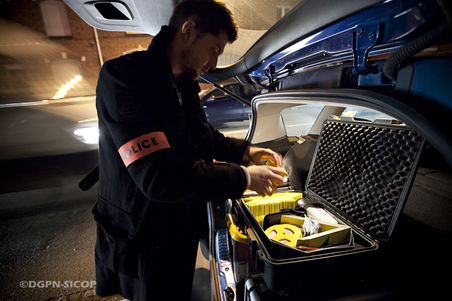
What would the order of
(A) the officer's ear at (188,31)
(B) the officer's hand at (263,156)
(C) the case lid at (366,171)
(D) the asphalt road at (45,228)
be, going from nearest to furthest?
1. (C) the case lid at (366,171)
2. (A) the officer's ear at (188,31)
3. (B) the officer's hand at (263,156)
4. (D) the asphalt road at (45,228)

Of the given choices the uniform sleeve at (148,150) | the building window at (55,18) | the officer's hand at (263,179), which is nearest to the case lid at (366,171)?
the officer's hand at (263,179)

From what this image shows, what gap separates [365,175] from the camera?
0.94 m

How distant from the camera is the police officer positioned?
728mm

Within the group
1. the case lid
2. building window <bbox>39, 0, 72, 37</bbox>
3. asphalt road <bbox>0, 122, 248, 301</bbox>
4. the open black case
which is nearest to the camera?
the open black case

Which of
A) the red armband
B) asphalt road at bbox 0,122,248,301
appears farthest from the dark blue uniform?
asphalt road at bbox 0,122,248,301

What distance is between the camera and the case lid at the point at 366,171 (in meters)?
0.78

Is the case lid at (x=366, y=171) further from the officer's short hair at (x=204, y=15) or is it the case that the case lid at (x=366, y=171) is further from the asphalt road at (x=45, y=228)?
the asphalt road at (x=45, y=228)

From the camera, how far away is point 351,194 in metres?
0.98

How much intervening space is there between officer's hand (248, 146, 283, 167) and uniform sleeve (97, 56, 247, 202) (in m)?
0.48

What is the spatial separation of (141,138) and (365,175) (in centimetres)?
103

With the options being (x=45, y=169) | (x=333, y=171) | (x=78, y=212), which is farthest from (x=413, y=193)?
(x=45, y=169)

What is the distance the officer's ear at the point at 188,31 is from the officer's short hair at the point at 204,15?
3 cm

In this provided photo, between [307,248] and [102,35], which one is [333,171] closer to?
[307,248]

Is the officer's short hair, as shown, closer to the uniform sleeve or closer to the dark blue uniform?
the dark blue uniform
